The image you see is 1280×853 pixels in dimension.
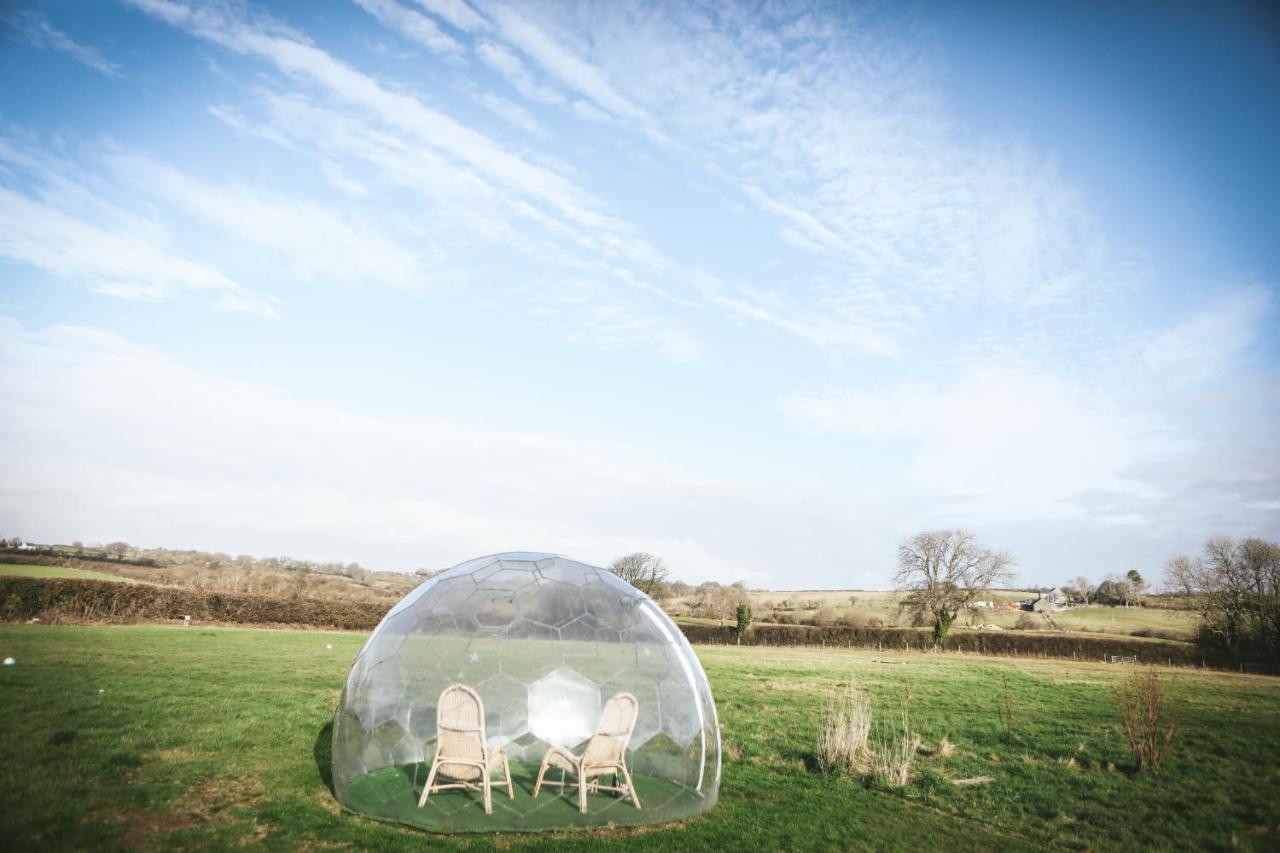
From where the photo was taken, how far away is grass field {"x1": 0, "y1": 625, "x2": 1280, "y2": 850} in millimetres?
7094

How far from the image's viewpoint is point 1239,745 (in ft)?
46.3

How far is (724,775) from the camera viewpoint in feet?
34.3

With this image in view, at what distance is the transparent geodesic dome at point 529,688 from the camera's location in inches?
324

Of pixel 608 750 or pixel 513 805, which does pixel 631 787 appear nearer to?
pixel 608 750

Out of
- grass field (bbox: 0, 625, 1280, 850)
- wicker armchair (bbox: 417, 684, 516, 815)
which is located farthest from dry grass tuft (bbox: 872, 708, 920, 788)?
wicker armchair (bbox: 417, 684, 516, 815)

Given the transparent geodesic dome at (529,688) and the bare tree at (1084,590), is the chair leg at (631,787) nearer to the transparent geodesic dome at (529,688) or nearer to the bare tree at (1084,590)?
the transparent geodesic dome at (529,688)

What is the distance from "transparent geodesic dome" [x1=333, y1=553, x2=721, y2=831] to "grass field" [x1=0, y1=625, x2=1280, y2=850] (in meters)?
0.68

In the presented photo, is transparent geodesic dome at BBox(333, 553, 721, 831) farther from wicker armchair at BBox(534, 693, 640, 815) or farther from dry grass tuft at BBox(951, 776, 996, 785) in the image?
dry grass tuft at BBox(951, 776, 996, 785)

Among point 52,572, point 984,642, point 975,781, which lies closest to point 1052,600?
point 984,642

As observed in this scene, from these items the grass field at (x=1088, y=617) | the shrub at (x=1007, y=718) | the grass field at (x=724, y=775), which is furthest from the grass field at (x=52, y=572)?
the grass field at (x=1088, y=617)

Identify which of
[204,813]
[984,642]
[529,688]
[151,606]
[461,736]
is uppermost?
[529,688]

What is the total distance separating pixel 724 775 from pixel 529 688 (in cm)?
414

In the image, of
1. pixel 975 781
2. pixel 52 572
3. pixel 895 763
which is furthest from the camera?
pixel 52 572

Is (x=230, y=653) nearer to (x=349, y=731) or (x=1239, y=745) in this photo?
(x=349, y=731)
